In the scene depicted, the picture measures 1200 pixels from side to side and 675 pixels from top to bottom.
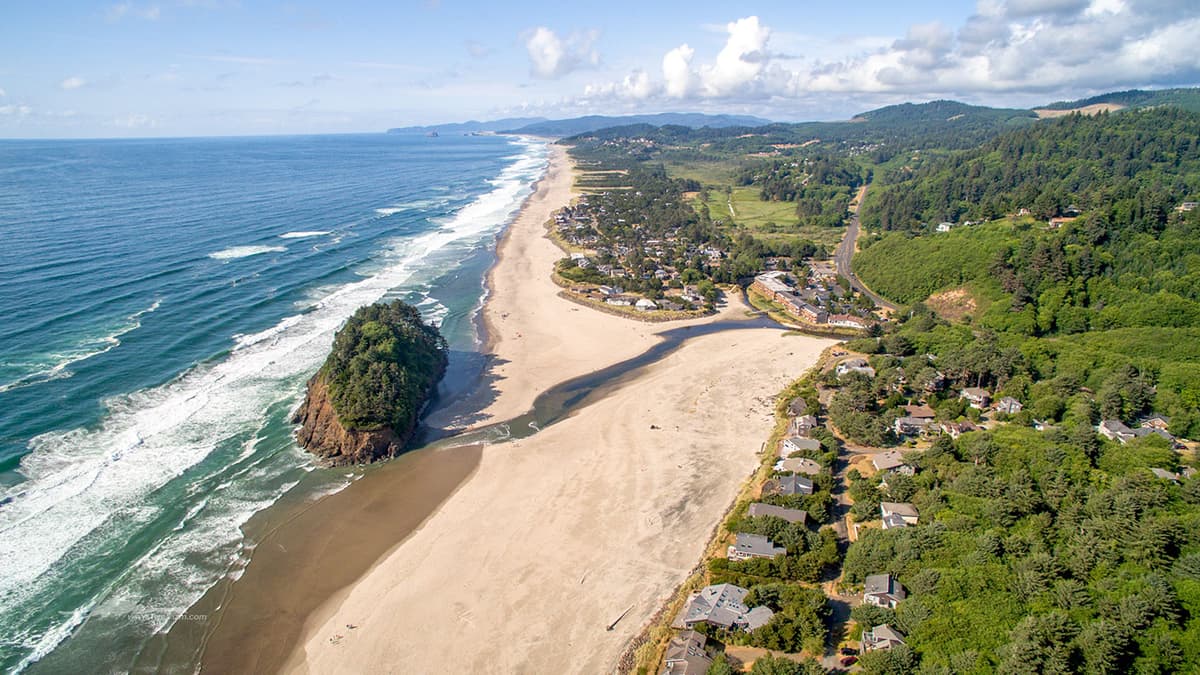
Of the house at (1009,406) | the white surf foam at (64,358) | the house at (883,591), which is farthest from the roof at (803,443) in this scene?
the white surf foam at (64,358)

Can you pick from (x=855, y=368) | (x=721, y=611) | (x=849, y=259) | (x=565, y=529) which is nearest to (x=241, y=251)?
(x=565, y=529)

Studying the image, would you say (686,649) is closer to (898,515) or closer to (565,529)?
(565,529)

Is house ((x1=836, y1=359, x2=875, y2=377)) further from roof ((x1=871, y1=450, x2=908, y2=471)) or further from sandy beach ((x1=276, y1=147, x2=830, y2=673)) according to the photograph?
roof ((x1=871, y1=450, x2=908, y2=471))

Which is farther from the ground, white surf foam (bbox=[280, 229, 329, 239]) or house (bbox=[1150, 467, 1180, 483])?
white surf foam (bbox=[280, 229, 329, 239])

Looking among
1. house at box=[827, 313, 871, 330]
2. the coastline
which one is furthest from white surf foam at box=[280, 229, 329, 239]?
house at box=[827, 313, 871, 330]

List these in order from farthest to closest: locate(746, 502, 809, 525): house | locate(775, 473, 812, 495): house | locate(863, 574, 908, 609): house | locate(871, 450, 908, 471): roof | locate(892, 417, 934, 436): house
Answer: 1. locate(892, 417, 934, 436): house
2. locate(871, 450, 908, 471): roof
3. locate(775, 473, 812, 495): house
4. locate(746, 502, 809, 525): house
5. locate(863, 574, 908, 609): house

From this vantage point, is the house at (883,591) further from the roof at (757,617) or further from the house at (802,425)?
the house at (802,425)
